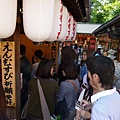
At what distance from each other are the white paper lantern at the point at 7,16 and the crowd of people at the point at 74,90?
2.34 ft

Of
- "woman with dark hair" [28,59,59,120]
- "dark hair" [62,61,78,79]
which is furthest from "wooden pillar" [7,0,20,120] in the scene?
"dark hair" [62,61,78,79]

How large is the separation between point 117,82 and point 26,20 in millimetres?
2248

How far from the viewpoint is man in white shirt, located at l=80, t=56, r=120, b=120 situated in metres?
2.05

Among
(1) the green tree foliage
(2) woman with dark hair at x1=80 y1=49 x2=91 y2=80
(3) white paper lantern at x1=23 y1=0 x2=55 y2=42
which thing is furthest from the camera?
(1) the green tree foliage

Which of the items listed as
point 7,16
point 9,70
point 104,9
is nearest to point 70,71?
point 9,70

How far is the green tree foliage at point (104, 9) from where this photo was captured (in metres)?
24.2

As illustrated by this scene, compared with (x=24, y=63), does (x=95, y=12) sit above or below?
above

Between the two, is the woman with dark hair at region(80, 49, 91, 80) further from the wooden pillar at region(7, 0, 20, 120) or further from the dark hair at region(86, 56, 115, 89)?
the dark hair at region(86, 56, 115, 89)

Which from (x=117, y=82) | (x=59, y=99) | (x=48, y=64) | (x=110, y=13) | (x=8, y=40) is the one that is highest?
(x=110, y=13)

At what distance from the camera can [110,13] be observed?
24375 mm

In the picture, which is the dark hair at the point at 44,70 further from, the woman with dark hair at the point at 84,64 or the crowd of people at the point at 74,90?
the woman with dark hair at the point at 84,64

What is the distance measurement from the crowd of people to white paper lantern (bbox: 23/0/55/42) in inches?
25.3

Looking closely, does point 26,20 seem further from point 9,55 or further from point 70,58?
point 70,58

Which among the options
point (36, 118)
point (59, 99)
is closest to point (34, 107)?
point (36, 118)
